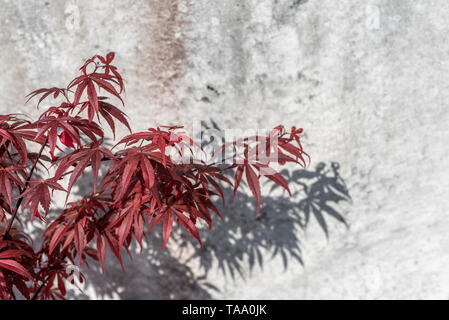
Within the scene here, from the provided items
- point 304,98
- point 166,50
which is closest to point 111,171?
point 166,50

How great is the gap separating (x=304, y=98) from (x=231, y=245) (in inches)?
34.1

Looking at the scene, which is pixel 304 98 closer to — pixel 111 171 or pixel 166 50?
pixel 166 50

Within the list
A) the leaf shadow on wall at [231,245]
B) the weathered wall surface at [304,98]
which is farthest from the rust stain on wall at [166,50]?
the leaf shadow on wall at [231,245]

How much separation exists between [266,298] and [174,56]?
1382 mm

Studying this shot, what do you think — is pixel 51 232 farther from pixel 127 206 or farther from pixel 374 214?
pixel 374 214

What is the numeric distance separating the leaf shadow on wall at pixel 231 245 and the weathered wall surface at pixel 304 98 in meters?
0.01

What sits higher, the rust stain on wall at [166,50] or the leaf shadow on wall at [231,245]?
the rust stain on wall at [166,50]

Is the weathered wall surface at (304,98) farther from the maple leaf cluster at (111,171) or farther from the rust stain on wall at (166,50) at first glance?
the maple leaf cluster at (111,171)

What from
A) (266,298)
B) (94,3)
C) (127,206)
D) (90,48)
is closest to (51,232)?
(127,206)

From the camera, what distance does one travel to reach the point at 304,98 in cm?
171

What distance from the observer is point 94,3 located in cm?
162

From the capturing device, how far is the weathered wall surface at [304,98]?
5.31ft

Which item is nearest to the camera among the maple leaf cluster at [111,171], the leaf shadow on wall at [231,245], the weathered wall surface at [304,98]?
the maple leaf cluster at [111,171]
